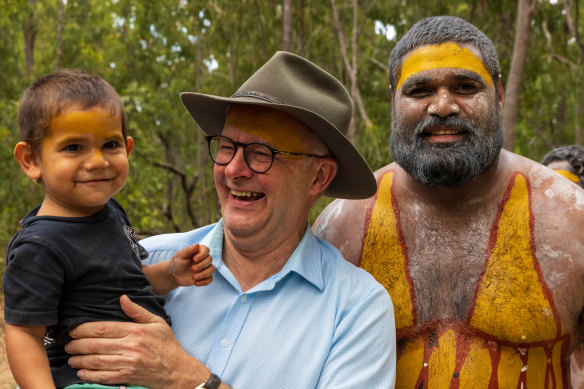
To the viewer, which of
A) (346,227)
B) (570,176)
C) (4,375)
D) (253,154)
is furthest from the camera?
(4,375)

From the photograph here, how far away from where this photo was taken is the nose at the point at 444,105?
8.57 ft

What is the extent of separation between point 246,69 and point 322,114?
12183 mm

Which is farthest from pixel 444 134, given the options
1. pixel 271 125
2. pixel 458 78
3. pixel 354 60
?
pixel 354 60

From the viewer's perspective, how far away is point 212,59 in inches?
677

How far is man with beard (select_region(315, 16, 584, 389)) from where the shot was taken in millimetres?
2641

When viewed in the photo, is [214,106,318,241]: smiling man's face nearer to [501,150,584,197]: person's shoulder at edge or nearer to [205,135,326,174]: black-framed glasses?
[205,135,326,174]: black-framed glasses

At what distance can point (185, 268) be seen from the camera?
2395mm

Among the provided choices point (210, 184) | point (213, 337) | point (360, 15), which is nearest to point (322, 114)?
point (213, 337)

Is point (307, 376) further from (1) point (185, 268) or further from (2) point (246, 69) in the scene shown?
(2) point (246, 69)

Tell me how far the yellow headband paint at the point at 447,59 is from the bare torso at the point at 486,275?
47cm

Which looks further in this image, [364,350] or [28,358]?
[364,350]

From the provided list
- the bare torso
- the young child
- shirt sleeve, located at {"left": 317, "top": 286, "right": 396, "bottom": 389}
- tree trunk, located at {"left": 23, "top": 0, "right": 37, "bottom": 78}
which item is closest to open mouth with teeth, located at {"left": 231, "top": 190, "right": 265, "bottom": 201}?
the young child

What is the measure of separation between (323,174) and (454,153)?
1.82 feet

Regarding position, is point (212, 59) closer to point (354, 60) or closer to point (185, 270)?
point (354, 60)
